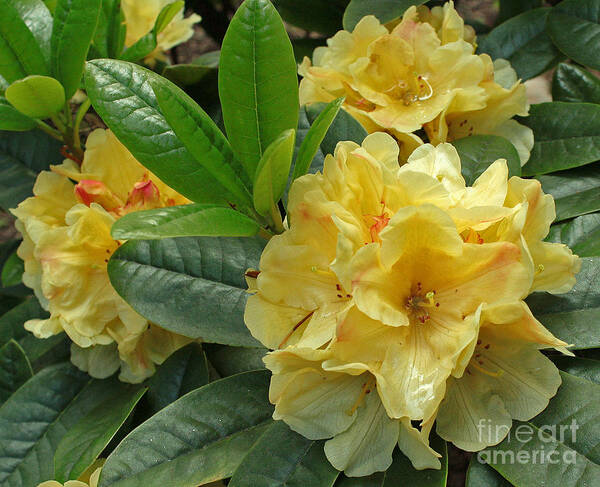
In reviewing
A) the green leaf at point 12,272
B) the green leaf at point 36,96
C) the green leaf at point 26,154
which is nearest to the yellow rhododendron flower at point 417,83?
the green leaf at point 36,96

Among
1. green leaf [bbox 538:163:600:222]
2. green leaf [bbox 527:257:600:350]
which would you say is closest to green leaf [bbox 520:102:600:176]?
green leaf [bbox 538:163:600:222]

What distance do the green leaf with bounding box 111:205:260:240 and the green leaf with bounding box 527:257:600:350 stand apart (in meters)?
0.46

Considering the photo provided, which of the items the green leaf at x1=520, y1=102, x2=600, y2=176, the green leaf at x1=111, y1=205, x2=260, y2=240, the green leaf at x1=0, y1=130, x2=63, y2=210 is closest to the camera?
the green leaf at x1=111, y1=205, x2=260, y2=240

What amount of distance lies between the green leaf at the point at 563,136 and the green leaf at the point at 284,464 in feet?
2.33

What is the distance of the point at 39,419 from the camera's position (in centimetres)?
138

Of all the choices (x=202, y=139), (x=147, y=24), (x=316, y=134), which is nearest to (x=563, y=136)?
(x=316, y=134)

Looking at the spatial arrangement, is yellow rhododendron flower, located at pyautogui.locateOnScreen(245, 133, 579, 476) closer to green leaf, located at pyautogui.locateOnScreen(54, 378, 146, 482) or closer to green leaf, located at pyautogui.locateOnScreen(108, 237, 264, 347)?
green leaf, located at pyautogui.locateOnScreen(108, 237, 264, 347)

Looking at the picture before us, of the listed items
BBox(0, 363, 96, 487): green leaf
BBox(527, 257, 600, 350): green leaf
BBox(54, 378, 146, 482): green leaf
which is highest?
BBox(527, 257, 600, 350): green leaf

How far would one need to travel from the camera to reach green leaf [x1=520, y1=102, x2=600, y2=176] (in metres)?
1.33

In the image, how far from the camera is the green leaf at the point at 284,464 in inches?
38.0

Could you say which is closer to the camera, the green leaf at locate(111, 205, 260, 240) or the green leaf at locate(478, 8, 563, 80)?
the green leaf at locate(111, 205, 260, 240)

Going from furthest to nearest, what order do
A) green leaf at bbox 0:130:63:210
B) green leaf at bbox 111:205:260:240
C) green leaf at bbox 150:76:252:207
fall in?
green leaf at bbox 0:130:63:210
green leaf at bbox 150:76:252:207
green leaf at bbox 111:205:260:240

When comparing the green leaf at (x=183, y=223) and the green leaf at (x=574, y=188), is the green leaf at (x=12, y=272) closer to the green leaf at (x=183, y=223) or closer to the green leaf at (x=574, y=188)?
the green leaf at (x=183, y=223)

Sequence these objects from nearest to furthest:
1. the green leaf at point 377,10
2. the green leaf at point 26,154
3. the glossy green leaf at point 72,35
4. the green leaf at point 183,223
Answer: the green leaf at point 183,223 < the glossy green leaf at point 72,35 < the green leaf at point 377,10 < the green leaf at point 26,154
